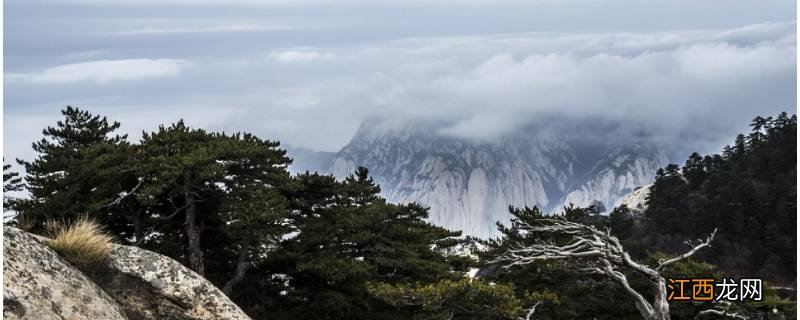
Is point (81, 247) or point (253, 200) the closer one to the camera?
point (81, 247)

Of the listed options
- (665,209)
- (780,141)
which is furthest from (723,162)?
(665,209)

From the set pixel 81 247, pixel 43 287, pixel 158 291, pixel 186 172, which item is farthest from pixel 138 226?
pixel 43 287

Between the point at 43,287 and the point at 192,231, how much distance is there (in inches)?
876

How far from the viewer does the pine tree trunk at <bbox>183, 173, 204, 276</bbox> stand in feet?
96.2

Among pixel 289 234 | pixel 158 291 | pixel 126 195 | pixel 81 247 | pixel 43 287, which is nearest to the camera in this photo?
pixel 43 287

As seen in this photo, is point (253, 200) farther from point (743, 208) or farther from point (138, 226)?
point (743, 208)

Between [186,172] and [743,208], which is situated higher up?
[743,208]

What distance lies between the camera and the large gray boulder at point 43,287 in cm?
798

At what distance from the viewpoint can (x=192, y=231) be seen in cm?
3011

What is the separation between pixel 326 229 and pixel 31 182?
74.3 ft

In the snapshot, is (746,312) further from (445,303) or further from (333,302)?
(333,302)

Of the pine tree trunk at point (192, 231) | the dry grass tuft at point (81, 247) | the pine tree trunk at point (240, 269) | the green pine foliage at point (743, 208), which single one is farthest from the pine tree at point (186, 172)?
the green pine foliage at point (743, 208)

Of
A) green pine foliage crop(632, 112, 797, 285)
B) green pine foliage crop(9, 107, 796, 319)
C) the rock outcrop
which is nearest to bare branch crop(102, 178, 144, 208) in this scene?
green pine foliage crop(9, 107, 796, 319)

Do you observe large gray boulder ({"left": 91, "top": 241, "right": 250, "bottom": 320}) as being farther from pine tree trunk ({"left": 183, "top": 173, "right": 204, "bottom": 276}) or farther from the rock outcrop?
pine tree trunk ({"left": 183, "top": 173, "right": 204, "bottom": 276})
